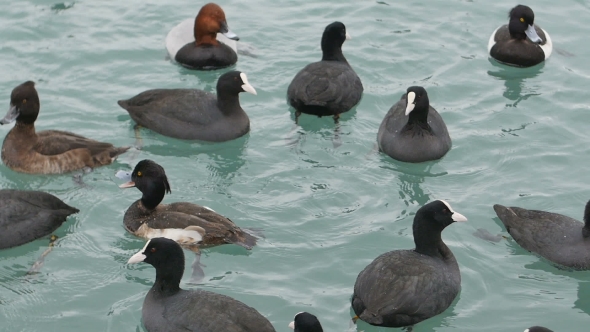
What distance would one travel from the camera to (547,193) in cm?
1299

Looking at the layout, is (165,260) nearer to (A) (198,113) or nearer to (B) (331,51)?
(A) (198,113)

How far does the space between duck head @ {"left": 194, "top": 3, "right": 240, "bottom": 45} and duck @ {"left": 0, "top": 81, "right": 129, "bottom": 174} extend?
11.2 ft

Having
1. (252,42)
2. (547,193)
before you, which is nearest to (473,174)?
(547,193)

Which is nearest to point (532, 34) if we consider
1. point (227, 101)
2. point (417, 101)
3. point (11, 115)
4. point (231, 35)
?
point (417, 101)

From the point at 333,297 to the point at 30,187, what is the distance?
4101 mm

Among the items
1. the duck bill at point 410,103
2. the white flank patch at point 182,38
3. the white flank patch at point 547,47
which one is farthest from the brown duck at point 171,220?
the white flank patch at point 547,47

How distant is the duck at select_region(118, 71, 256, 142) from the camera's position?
1368 centimetres

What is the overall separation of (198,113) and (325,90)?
5.67ft

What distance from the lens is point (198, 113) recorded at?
13711mm

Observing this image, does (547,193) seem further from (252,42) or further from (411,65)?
(252,42)

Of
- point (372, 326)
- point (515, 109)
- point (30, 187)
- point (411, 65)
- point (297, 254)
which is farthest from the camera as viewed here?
point (411, 65)

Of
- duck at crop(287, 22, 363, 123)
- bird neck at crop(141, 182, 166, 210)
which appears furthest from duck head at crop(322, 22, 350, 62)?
bird neck at crop(141, 182, 166, 210)

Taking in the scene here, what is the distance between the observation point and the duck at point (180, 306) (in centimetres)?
962

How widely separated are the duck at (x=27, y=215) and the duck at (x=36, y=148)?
1.06m
